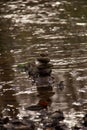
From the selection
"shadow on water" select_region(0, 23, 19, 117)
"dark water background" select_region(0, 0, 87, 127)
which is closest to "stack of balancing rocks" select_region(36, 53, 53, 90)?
"dark water background" select_region(0, 0, 87, 127)

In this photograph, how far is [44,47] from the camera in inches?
910

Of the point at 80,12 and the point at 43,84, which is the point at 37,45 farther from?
the point at 80,12

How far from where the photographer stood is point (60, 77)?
18672 millimetres

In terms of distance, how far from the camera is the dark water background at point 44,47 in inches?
648

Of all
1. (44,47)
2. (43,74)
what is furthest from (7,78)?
(44,47)

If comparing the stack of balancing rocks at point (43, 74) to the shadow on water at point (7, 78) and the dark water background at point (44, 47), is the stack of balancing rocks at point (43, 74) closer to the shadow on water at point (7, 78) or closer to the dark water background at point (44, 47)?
the dark water background at point (44, 47)

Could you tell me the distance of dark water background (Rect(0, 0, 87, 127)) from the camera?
16453mm

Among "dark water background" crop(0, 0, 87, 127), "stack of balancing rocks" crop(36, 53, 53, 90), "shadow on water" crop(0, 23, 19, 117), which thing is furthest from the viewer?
"stack of balancing rocks" crop(36, 53, 53, 90)

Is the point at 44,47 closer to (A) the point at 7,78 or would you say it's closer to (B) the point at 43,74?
(A) the point at 7,78

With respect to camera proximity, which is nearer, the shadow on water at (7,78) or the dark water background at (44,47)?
the shadow on water at (7,78)

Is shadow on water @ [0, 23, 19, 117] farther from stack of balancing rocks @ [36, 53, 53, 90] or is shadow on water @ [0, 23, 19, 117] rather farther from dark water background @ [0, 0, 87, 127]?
stack of balancing rocks @ [36, 53, 53, 90]

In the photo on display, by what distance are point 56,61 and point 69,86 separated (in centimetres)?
326

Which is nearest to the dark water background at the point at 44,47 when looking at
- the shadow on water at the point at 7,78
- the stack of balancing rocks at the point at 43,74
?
the shadow on water at the point at 7,78

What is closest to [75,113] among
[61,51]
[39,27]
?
[61,51]
